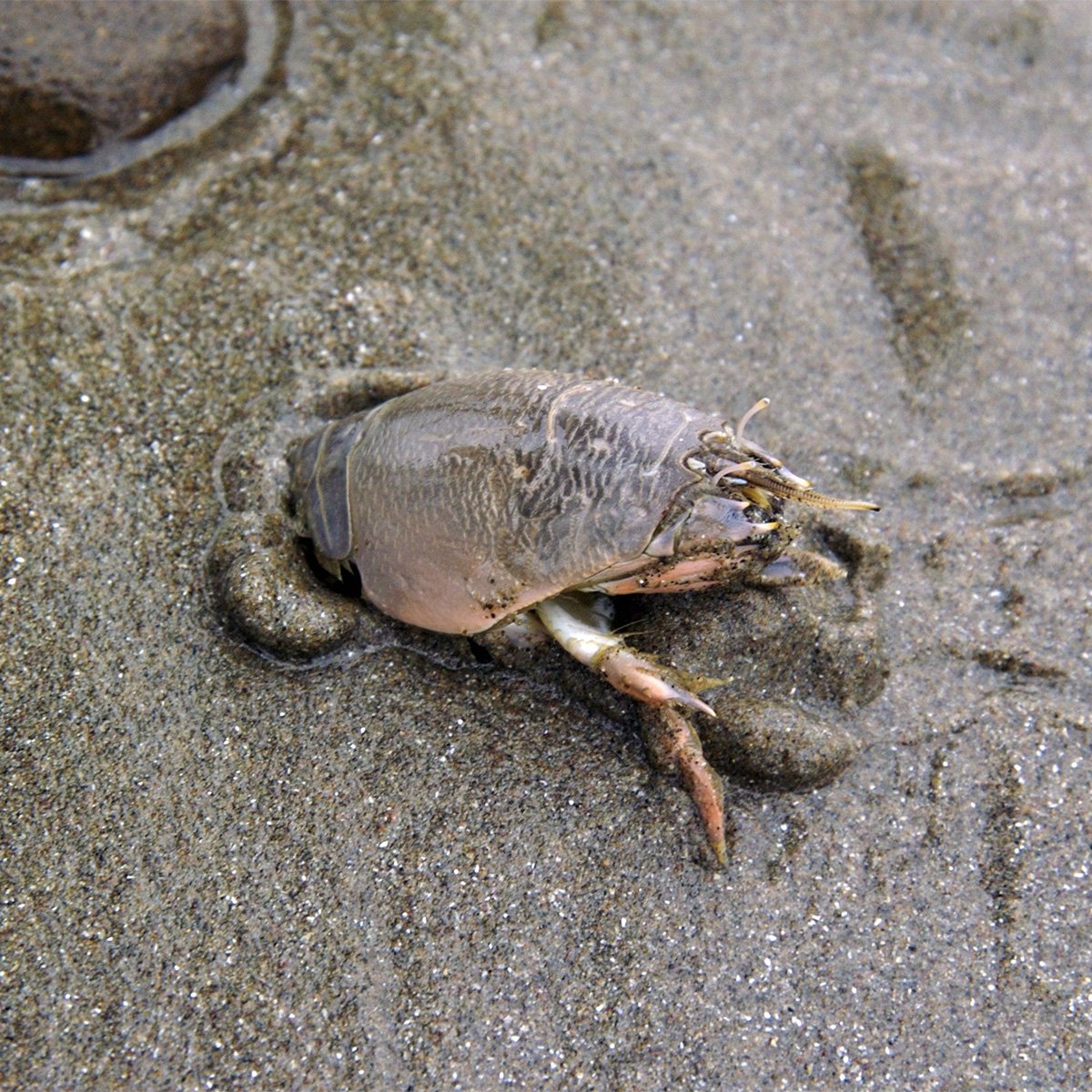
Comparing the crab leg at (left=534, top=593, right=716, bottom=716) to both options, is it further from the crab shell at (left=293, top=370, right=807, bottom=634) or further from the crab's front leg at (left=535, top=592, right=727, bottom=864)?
the crab shell at (left=293, top=370, right=807, bottom=634)

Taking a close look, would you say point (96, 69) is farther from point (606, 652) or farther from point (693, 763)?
point (693, 763)

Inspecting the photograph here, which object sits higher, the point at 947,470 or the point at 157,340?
the point at 947,470

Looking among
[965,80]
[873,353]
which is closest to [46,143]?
[873,353]

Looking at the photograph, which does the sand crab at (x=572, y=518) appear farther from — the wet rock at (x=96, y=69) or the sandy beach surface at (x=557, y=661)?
the wet rock at (x=96, y=69)

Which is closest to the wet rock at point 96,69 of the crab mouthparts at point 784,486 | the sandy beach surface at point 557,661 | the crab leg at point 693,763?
the sandy beach surface at point 557,661

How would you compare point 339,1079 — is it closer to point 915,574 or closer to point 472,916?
point 472,916
